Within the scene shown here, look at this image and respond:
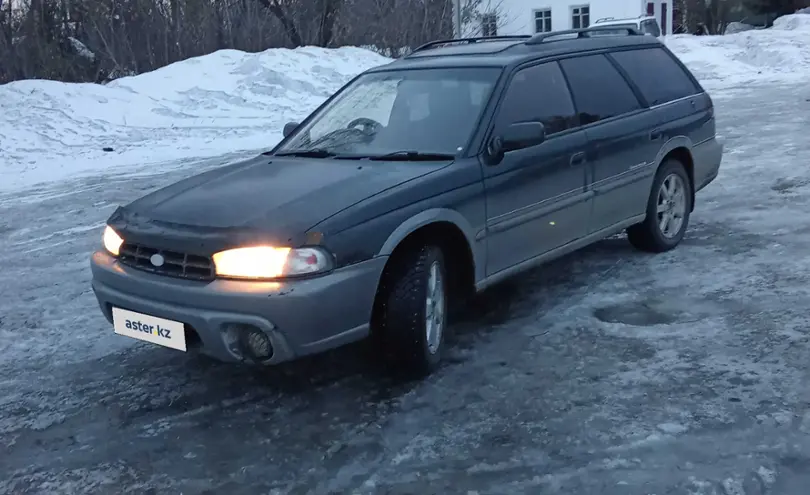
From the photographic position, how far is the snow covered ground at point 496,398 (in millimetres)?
3490

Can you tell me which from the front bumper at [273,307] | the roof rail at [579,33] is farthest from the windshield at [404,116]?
the front bumper at [273,307]

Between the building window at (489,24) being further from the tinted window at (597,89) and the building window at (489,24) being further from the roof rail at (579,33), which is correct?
the tinted window at (597,89)

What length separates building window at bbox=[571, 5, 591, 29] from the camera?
1356 inches

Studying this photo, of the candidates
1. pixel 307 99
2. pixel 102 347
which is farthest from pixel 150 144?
pixel 102 347

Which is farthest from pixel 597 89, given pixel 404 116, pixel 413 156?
pixel 413 156

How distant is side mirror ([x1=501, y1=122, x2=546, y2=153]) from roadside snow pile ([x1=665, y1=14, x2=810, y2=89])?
18.9 meters

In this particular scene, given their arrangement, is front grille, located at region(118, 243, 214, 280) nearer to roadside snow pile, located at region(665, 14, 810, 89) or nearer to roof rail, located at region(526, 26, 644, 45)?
roof rail, located at region(526, 26, 644, 45)

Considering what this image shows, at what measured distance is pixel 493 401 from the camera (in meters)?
4.13

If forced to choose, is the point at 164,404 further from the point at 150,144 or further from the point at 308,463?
the point at 150,144

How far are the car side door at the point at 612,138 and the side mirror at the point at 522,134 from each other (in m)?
0.89

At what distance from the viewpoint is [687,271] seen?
605cm

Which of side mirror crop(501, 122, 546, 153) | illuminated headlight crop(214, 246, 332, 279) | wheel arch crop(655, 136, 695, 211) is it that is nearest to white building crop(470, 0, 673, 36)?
wheel arch crop(655, 136, 695, 211)

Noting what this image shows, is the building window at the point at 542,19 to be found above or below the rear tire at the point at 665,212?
above

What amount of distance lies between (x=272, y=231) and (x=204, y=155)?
9.67 m
